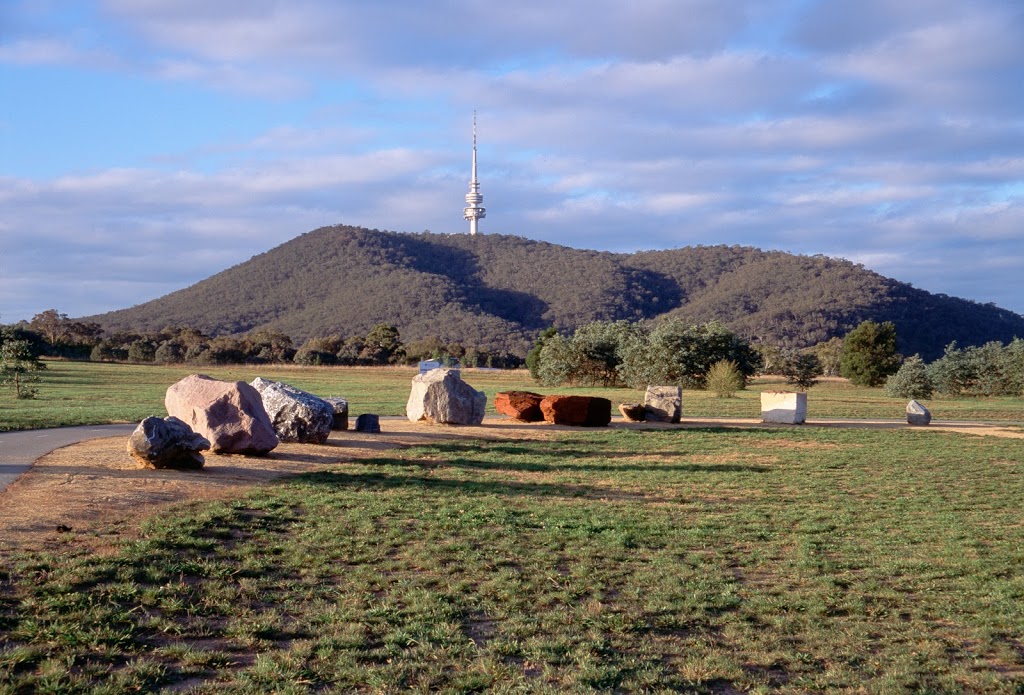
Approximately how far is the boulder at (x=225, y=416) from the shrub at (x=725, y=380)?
2523cm

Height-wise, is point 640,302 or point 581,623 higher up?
point 640,302

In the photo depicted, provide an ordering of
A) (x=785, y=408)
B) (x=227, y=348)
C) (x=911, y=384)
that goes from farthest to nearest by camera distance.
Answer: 1. (x=227, y=348)
2. (x=911, y=384)
3. (x=785, y=408)

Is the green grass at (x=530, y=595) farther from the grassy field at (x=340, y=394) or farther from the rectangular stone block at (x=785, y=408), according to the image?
the rectangular stone block at (x=785, y=408)

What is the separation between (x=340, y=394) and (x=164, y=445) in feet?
77.5

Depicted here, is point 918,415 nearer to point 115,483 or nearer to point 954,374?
point 954,374

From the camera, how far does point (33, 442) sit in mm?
15398

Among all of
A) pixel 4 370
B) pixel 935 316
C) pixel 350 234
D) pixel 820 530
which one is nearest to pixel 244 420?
pixel 820 530

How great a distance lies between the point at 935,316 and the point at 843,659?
9179cm

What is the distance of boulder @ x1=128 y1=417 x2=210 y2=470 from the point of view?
41.0 ft

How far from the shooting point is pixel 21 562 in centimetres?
Answer: 734

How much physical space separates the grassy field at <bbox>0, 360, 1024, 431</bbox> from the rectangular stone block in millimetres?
2037

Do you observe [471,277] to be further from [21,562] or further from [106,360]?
[21,562]

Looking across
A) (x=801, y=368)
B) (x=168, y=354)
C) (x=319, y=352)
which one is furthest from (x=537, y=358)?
(x=168, y=354)

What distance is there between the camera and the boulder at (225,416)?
1457 cm
